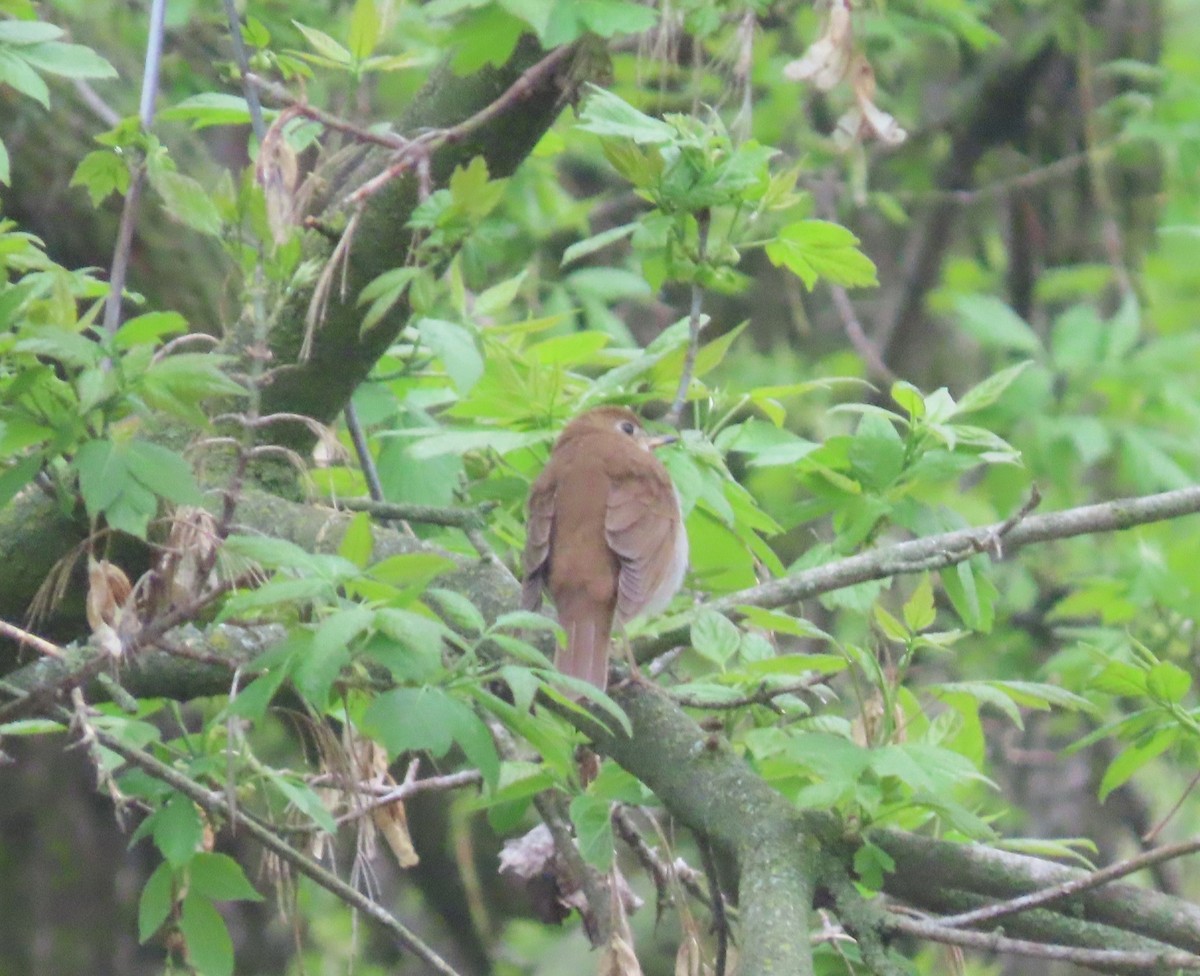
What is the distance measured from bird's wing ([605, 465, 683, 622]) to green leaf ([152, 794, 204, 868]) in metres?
1.18

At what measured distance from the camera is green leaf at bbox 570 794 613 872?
2.63 m

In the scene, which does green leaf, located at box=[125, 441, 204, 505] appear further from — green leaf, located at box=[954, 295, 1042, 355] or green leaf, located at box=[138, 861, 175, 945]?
green leaf, located at box=[954, 295, 1042, 355]

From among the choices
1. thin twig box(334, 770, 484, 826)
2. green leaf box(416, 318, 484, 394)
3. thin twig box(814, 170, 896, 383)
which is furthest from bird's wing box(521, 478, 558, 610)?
thin twig box(814, 170, 896, 383)

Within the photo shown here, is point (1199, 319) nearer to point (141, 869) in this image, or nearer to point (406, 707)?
point (141, 869)

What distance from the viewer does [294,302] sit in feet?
9.50

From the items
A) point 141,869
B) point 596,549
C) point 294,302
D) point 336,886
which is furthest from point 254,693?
point 141,869

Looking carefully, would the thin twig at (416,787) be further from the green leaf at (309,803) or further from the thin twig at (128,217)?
the thin twig at (128,217)

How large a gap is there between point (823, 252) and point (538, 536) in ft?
3.27

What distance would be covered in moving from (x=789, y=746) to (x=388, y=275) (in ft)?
2.97

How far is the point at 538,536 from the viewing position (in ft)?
11.5

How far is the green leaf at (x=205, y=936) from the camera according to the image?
8.62ft

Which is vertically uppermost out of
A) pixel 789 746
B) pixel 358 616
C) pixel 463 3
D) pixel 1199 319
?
pixel 463 3

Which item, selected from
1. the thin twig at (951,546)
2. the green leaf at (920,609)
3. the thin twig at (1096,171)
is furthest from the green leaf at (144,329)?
the thin twig at (1096,171)

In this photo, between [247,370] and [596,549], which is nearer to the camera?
[247,370]
